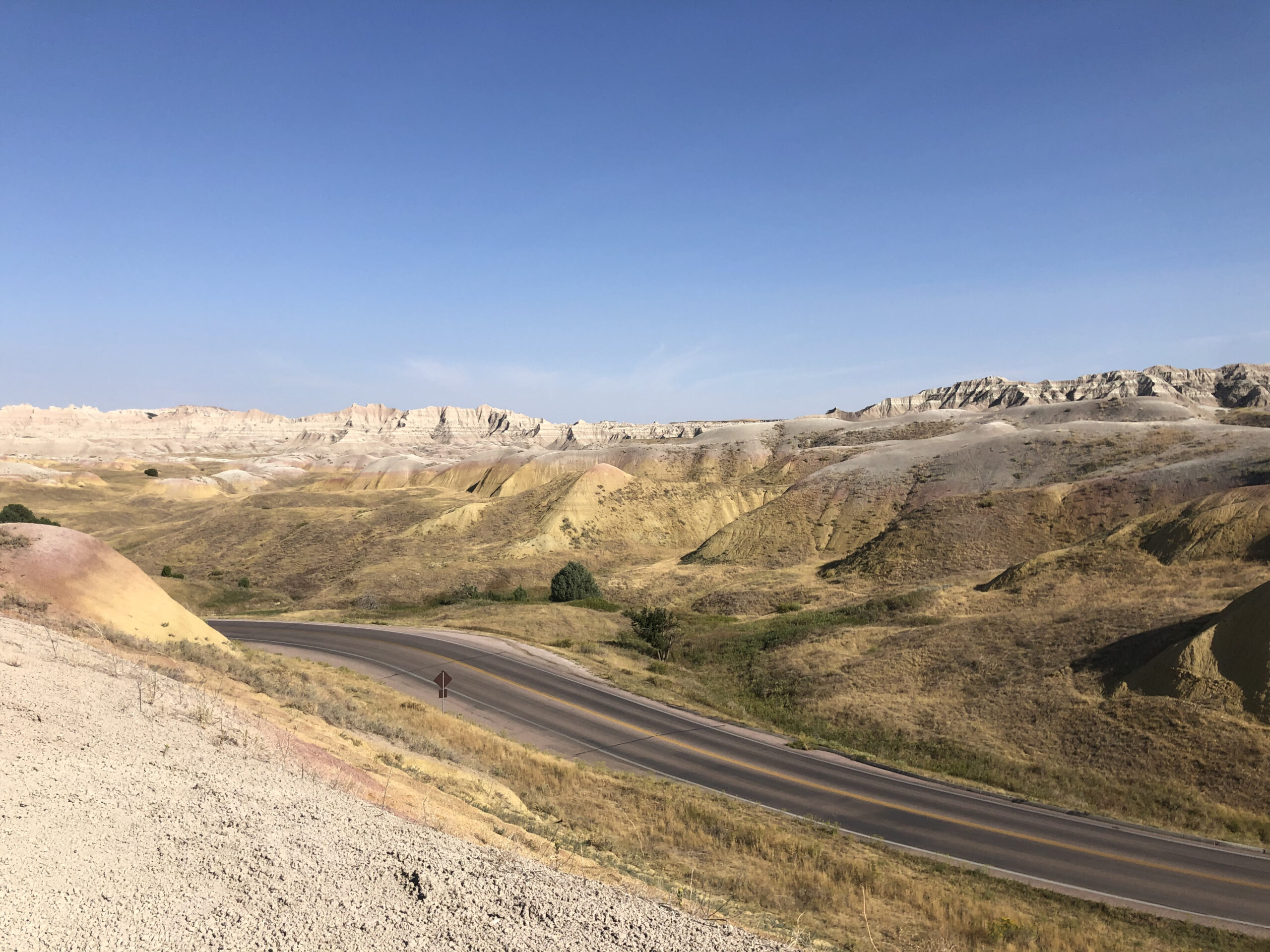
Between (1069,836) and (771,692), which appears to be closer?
(1069,836)

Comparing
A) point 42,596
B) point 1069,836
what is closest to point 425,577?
point 42,596

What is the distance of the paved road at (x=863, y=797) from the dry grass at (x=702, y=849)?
1406 millimetres

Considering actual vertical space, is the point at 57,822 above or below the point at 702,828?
above

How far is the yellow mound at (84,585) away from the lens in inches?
758

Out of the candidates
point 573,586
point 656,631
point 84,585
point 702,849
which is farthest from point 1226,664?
point 573,586

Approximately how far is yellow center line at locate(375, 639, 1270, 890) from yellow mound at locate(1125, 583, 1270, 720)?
911cm

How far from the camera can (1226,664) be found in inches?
920

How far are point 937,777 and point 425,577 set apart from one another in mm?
47908

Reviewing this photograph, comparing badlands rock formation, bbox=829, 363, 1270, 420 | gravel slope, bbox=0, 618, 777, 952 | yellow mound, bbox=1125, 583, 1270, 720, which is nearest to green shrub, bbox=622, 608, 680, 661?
yellow mound, bbox=1125, 583, 1270, 720

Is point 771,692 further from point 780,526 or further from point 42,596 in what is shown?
point 780,526

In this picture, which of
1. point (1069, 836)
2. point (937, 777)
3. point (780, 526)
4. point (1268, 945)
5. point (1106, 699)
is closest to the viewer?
point (1268, 945)

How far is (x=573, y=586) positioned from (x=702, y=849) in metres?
38.2

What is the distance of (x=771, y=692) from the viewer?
105ft

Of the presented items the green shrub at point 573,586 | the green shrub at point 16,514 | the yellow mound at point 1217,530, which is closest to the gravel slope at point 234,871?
the yellow mound at point 1217,530
